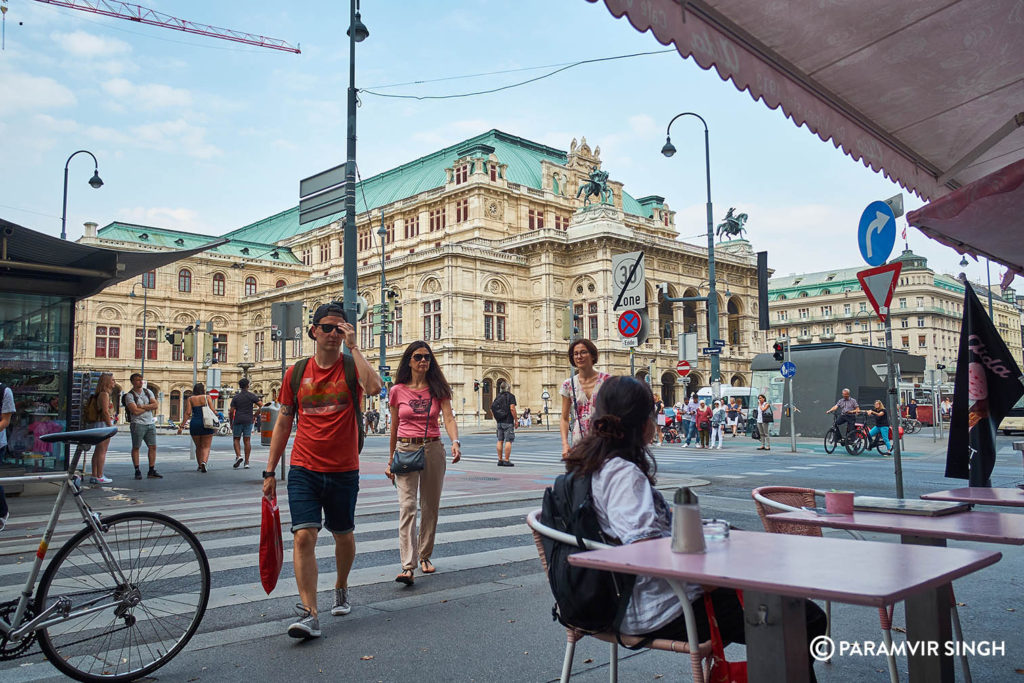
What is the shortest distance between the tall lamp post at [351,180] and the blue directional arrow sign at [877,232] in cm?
873

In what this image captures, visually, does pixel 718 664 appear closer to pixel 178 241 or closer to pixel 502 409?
pixel 502 409

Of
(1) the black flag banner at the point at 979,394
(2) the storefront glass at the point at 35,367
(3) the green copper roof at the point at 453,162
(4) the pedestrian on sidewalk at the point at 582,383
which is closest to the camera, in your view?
(1) the black flag banner at the point at 979,394

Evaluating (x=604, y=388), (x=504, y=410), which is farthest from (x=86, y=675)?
(x=504, y=410)

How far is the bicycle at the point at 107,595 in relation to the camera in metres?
3.61

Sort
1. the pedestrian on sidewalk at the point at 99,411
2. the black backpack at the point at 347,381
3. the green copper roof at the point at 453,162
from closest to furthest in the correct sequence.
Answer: the black backpack at the point at 347,381, the pedestrian on sidewalk at the point at 99,411, the green copper roof at the point at 453,162

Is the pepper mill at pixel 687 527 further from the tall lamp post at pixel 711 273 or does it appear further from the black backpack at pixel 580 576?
the tall lamp post at pixel 711 273

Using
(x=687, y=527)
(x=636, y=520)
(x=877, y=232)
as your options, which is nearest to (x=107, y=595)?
(x=636, y=520)

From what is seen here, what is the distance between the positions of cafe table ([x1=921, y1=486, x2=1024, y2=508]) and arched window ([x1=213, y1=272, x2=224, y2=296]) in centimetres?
7358

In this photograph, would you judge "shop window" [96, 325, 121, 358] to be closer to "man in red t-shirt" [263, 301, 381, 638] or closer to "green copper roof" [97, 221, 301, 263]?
"green copper roof" [97, 221, 301, 263]

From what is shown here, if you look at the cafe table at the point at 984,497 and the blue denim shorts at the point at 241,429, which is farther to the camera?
the blue denim shorts at the point at 241,429

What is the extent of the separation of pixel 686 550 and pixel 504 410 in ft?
51.4

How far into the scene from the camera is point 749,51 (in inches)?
184

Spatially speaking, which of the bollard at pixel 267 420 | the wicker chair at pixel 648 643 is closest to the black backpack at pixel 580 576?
the wicker chair at pixel 648 643

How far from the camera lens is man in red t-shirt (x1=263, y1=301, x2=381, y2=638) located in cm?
452
